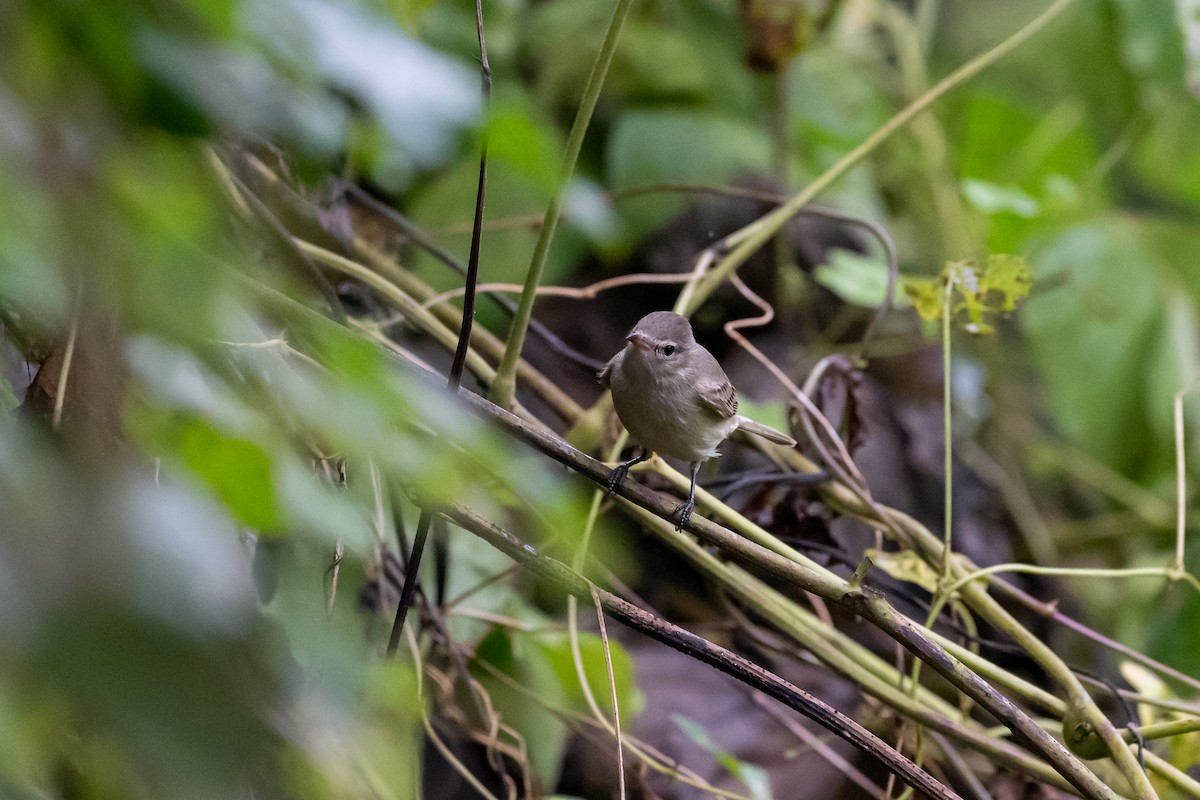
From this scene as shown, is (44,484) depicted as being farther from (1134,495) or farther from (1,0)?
(1134,495)

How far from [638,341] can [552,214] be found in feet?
1.57

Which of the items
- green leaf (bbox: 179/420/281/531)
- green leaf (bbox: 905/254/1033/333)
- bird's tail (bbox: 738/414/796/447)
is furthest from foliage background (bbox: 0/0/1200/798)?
green leaf (bbox: 905/254/1033/333)

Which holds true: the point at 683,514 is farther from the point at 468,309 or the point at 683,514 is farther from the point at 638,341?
the point at 638,341

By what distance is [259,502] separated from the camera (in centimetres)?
54

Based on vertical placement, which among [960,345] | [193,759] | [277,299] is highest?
[193,759]

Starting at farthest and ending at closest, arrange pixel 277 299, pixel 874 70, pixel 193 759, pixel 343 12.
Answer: pixel 874 70 < pixel 277 299 < pixel 343 12 < pixel 193 759

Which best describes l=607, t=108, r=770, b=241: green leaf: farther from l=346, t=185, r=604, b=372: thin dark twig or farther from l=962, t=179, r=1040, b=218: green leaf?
l=346, t=185, r=604, b=372: thin dark twig

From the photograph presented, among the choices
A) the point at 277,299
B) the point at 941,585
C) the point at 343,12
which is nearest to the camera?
the point at 343,12

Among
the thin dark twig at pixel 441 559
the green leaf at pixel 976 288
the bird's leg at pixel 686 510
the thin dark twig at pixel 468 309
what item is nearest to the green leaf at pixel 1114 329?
the green leaf at pixel 976 288

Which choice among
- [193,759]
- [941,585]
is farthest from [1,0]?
[941,585]

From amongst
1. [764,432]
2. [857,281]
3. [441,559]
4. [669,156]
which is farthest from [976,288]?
[669,156]

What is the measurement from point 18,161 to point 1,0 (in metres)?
0.07

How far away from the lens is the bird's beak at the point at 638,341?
188cm

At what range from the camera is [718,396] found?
196 cm
